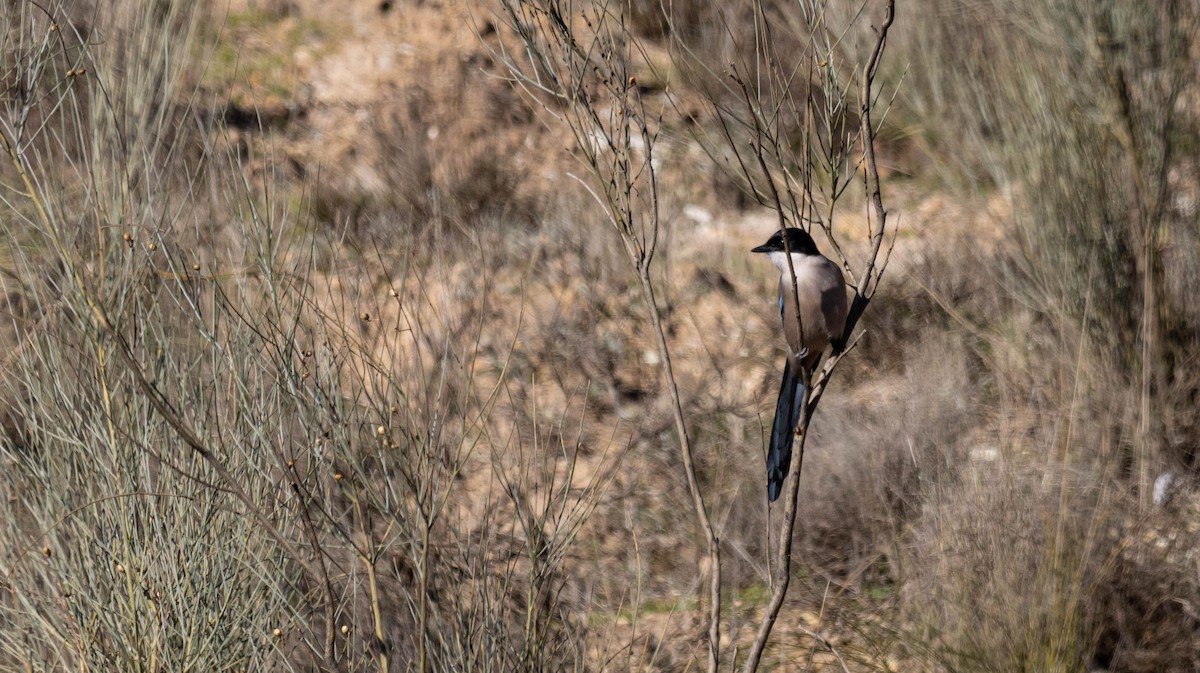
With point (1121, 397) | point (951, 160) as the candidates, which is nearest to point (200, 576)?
point (1121, 397)

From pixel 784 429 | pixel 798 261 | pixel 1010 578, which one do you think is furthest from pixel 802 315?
pixel 1010 578

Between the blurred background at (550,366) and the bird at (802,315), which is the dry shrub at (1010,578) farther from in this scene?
the bird at (802,315)

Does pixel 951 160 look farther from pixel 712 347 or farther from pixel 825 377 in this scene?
pixel 825 377

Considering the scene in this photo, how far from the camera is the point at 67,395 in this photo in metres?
3.09

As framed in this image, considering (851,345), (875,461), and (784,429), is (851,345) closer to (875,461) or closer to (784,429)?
(784,429)

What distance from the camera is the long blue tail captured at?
275 cm

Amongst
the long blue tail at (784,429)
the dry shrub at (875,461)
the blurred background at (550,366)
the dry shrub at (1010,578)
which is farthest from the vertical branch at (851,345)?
the dry shrub at (875,461)

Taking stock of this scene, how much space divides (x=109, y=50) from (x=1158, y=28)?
14.3 feet

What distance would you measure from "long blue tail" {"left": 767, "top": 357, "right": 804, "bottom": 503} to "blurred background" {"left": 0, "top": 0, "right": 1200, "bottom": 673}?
0.75 ft

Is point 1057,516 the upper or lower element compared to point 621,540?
upper

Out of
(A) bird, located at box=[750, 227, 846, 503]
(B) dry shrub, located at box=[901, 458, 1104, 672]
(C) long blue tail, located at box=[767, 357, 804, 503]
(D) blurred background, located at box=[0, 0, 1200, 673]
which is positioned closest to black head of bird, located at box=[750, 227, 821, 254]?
(A) bird, located at box=[750, 227, 846, 503]

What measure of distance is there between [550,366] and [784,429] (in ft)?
14.7

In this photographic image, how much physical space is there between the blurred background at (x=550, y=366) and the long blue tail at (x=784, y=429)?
0.75 ft

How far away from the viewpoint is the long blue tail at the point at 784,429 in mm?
2750
